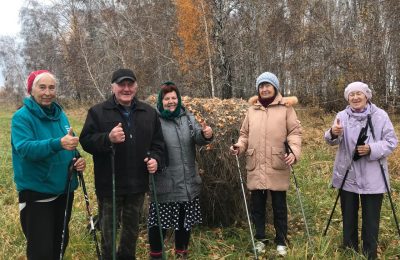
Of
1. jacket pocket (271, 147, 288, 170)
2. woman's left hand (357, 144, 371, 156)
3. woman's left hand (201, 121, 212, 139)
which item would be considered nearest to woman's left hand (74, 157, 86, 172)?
woman's left hand (201, 121, 212, 139)

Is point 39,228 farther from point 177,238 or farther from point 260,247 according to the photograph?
point 260,247

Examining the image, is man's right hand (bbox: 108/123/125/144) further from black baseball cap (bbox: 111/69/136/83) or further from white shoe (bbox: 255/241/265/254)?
white shoe (bbox: 255/241/265/254)

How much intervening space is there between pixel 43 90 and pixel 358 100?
3.10 m

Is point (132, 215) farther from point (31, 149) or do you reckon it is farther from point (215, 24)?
point (215, 24)

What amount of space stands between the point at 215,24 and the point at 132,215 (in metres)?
14.5

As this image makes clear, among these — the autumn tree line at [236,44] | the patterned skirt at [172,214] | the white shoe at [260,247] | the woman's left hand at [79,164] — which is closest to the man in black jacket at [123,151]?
the woman's left hand at [79,164]

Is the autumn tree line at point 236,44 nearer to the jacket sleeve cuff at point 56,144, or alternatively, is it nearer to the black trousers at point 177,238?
the black trousers at point 177,238

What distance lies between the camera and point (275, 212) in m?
4.46

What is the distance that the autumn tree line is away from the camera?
15.0 metres

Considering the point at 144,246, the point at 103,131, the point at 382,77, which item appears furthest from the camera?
the point at 382,77

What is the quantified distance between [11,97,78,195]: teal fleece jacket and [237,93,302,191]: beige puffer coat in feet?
6.81

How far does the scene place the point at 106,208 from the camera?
11.8 ft

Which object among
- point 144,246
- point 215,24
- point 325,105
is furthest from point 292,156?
point 325,105

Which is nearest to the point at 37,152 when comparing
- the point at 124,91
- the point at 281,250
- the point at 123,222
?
the point at 124,91
